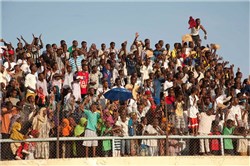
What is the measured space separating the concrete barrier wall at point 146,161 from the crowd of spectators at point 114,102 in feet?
0.73

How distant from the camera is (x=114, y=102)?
21.8 meters

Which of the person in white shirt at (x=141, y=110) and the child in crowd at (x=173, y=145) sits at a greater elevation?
the person in white shirt at (x=141, y=110)

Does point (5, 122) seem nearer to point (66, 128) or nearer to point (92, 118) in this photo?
point (66, 128)

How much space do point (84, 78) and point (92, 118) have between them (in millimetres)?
2566

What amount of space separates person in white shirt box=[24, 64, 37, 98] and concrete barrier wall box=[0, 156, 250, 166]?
2435 millimetres

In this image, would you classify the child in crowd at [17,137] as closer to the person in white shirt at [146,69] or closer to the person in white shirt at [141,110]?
the person in white shirt at [141,110]

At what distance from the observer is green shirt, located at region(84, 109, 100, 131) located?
20.6 metres

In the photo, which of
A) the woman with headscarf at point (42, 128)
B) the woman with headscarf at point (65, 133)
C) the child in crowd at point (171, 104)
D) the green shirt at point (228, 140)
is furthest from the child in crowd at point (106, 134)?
the green shirt at point (228, 140)

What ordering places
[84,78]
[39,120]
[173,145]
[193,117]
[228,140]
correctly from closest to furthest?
[39,120] → [173,145] → [193,117] → [228,140] → [84,78]

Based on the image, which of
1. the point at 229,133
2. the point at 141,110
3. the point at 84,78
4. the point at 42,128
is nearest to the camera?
the point at 42,128

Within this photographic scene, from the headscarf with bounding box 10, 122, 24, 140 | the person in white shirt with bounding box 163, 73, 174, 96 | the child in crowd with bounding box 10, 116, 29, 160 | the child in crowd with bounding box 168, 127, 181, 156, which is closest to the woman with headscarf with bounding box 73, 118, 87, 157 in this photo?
the child in crowd with bounding box 10, 116, 29, 160

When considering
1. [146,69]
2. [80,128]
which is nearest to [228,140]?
[146,69]

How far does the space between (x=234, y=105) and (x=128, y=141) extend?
12.7ft

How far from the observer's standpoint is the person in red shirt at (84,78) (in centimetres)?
2261
